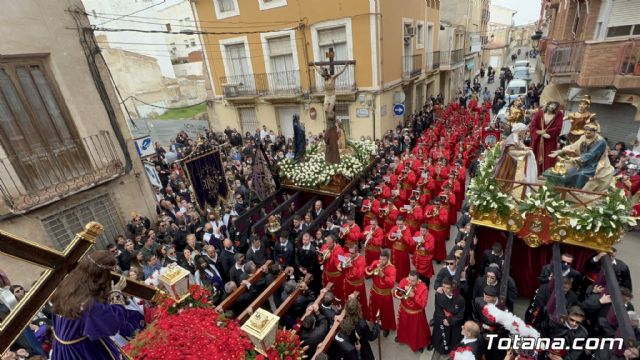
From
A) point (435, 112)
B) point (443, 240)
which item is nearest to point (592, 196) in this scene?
point (443, 240)

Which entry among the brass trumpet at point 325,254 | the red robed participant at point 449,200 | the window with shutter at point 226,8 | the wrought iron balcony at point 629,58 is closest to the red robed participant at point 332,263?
the brass trumpet at point 325,254

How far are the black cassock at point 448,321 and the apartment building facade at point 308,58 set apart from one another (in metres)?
12.1

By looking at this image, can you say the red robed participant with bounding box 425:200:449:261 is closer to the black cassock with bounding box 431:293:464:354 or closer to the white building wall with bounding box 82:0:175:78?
the black cassock with bounding box 431:293:464:354

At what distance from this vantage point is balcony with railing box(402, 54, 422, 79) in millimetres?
19312

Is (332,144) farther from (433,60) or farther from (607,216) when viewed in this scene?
(433,60)

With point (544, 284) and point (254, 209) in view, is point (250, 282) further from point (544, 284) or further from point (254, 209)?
point (544, 284)

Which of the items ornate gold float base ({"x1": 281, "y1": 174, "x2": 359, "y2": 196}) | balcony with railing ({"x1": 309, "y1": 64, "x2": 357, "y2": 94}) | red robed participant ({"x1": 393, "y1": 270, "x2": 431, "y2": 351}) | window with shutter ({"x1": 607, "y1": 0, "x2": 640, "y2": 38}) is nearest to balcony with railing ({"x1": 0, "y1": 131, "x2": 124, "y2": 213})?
ornate gold float base ({"x1": 281, "y1": 174, "x2": 359, "y2": 196})

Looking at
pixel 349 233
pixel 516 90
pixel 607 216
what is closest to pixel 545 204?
pixel 607 216

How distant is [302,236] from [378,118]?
10876mm

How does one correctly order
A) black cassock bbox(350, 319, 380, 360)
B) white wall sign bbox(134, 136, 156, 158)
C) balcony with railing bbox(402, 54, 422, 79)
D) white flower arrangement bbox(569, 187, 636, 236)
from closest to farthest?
black cassock bbox(350, 319, 380, 360) < white flower arrangement bbox(569, 187, 636, 236) < white wall sign bbox(134, 136, 156, 158) < balcony with railing bbox(402, 54, 422, 79)

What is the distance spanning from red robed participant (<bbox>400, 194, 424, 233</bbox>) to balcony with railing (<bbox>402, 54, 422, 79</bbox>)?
12.9 meters

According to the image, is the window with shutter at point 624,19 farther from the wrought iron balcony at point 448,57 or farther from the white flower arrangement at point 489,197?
the wrought iron balcony at point 448,57

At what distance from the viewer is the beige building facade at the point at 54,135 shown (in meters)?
7.45

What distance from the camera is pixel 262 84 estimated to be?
62.0ft
